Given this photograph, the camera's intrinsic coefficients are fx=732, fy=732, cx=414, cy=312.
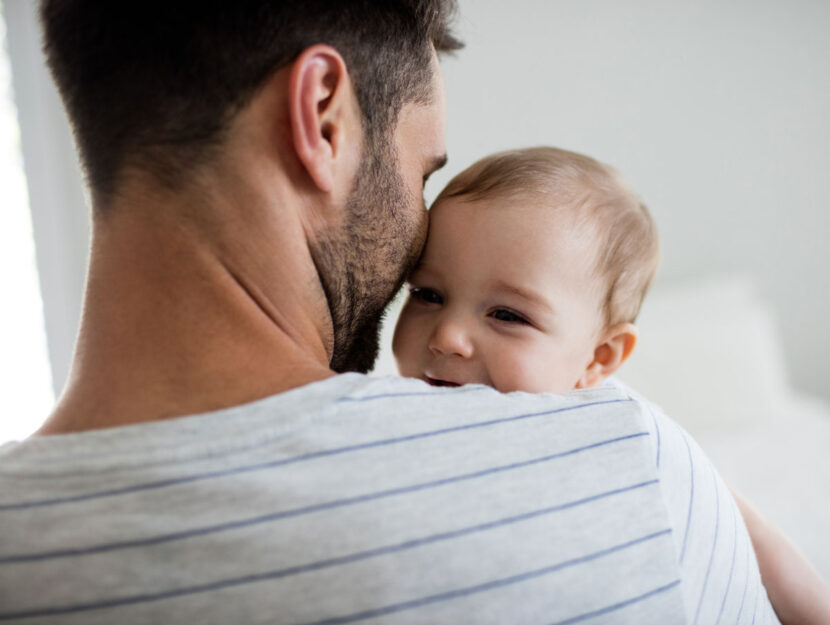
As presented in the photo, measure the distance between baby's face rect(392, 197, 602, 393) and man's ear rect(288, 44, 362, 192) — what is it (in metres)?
0.33

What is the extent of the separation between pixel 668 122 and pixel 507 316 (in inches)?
82.5

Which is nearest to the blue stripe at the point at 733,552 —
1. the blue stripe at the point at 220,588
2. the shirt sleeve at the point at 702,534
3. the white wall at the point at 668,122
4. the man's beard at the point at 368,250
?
the shirt sleeve at the point at 702,534

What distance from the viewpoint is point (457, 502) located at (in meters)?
0.62

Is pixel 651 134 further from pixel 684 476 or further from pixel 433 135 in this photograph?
pixel 684 476

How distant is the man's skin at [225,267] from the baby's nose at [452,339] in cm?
28

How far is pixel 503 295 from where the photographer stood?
3.62 feet

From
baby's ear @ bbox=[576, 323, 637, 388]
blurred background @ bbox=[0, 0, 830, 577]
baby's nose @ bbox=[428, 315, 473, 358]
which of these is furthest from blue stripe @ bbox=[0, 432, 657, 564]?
blurred background @ bbox=[0, 0, 830, 577]

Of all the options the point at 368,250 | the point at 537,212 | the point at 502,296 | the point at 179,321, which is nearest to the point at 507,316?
the point at 502,296

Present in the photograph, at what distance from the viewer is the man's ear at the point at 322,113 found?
2.49ft

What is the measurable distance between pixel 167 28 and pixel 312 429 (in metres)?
0.45

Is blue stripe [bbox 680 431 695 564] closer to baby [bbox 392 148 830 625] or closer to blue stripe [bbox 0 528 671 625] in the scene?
blue stripe [bbox 0 528 671 625]

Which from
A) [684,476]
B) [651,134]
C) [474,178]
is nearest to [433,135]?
[474,178]

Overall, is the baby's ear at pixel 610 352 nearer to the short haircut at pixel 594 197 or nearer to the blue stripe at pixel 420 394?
the short haircut at pixel 594 197

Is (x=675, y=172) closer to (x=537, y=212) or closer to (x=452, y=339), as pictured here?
(x=537, y=212)
